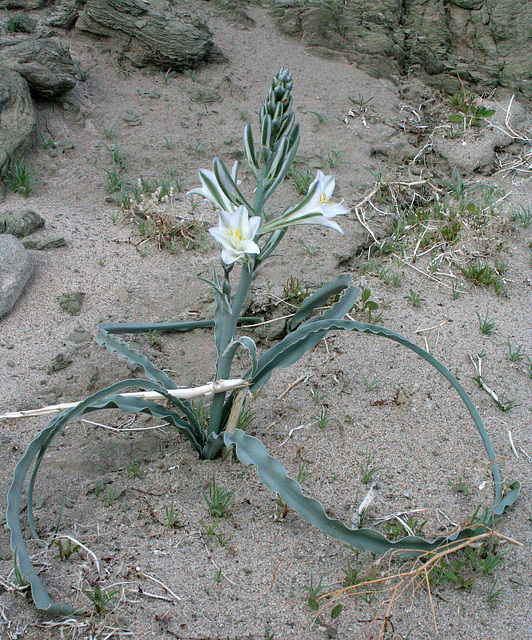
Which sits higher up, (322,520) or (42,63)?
(42,63)

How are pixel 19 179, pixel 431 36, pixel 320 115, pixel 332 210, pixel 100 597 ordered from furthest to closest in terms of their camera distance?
pixel 431 36, pixel 320 115, pixel 19 179, pixel 332 210, pixel 100 597

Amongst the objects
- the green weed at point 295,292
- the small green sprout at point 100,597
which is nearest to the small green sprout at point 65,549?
the small green sprout at point 100,597

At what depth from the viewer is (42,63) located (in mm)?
3924

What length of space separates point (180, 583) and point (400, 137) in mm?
3687

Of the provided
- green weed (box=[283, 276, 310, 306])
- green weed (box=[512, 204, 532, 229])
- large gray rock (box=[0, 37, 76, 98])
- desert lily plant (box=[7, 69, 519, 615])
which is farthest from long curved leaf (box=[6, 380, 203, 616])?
large gray rock (box=[0, 37, 76, 98])

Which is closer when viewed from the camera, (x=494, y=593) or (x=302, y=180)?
(x=494, y=593)

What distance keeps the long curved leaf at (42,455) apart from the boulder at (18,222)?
162cm

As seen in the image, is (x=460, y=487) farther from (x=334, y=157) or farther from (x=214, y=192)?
(x=334, y=157)

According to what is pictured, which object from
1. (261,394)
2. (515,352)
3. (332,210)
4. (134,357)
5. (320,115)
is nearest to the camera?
(332,210)

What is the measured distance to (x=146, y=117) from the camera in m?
4.29

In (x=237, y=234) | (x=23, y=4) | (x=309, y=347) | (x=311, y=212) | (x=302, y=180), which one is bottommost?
(x=302, y=180)

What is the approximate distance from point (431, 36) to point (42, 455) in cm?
502

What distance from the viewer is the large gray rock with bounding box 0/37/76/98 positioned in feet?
12.7

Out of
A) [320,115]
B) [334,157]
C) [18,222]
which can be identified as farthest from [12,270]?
[320,115]
